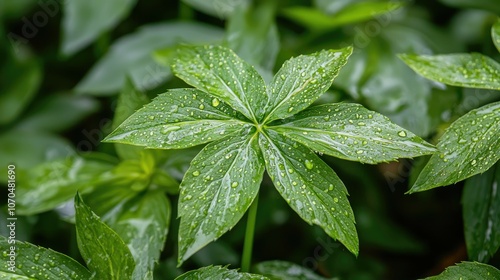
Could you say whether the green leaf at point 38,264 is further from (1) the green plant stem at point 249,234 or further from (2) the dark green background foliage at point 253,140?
(1) the green plant stem at point 249,234

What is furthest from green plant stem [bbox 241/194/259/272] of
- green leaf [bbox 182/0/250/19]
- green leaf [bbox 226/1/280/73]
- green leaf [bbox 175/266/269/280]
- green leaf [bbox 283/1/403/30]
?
green leaf [bbox 182/0/250/19]

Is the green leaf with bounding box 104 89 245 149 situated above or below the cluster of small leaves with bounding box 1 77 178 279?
above

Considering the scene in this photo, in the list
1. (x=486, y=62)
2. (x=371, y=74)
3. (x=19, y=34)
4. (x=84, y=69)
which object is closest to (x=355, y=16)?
(x=371, y=74)

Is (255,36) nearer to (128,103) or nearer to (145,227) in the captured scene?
(128,103)

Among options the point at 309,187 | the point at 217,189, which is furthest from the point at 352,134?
the point at 217,189

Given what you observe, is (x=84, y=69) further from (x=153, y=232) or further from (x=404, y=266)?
Result: (x=404, y=266)

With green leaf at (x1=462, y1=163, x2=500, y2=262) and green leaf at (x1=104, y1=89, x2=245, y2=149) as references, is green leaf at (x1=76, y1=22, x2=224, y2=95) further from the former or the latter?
green leaf at (x1=462, y1=163, x2=500, y2=262)
